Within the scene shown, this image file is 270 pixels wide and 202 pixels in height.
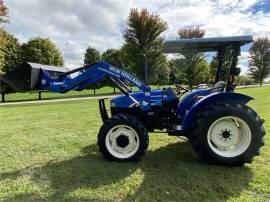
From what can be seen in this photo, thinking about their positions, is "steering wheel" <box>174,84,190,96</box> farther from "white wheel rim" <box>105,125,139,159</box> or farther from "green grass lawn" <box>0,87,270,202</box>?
"white wheel rim" <box>105,125,139,159</box>

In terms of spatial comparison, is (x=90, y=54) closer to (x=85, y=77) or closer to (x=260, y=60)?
(x=260, y=60)

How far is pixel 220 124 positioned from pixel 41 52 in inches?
1626

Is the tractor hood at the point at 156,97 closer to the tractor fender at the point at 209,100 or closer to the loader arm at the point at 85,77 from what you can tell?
the loader arm at the point at 85,77

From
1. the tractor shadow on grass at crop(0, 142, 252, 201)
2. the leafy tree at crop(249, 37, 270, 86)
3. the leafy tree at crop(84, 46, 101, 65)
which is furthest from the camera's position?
the leafy tree at crop(249, 37, 270, 86)

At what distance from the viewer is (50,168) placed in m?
5.43

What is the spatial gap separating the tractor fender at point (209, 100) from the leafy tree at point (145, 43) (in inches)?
1024

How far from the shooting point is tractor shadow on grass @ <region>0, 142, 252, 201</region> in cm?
415

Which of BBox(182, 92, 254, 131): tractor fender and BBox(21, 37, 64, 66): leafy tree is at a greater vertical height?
BBox(21, 37, 64, 66): leafy tree

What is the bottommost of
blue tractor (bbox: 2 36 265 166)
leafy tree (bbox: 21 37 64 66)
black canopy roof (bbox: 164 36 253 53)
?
blue tractor (bbox: 2 36 265 166)

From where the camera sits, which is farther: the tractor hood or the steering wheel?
the steering wheel

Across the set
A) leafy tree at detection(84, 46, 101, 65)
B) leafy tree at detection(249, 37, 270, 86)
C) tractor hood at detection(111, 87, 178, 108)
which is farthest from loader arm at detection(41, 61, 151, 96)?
leafy tree at detection(249, 37, 270, 86)

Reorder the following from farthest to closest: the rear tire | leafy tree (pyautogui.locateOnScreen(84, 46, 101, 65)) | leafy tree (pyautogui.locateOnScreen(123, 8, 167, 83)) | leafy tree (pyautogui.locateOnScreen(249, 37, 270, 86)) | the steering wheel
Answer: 1. leafy tree (pyautogui.locateOnScreen(249, 37, 270, 86))
2. leafy tree (pyautogui.locateOnScreen(84, 46, 101, 65))
3. leafy tree (pyautogui.locateOnScreen(123, 8, 167, 83))
4. the steering wheel
5. the rear tire

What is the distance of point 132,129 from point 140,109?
0.58 m

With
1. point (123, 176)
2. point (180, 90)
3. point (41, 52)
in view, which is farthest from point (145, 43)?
point (123, 176)
